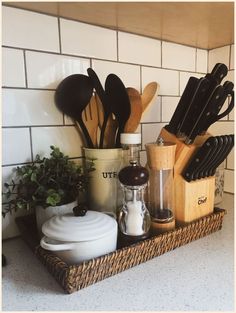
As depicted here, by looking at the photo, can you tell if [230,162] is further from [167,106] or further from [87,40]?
[87,40]

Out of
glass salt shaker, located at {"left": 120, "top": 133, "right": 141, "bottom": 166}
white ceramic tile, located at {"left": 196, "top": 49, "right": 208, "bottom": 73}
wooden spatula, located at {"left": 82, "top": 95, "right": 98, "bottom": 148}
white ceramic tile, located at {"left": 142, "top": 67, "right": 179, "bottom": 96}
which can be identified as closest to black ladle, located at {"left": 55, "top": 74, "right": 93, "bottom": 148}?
wooden spatula, located at {"left": 82, "top": 95, "right": 98, "bottom": 148}

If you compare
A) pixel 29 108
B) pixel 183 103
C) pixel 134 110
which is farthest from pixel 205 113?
pixel 29 108

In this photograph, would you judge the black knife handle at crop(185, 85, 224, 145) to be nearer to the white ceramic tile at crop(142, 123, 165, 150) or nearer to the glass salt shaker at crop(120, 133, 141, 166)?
the glass salt shaker at crop(120, 133, 141, 166)

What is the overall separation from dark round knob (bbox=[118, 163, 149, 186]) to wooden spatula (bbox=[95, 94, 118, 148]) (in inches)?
5.5

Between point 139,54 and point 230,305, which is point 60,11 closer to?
point 139,54

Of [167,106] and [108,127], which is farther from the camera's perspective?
[167,106]

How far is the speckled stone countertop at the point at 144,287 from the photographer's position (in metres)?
0.36

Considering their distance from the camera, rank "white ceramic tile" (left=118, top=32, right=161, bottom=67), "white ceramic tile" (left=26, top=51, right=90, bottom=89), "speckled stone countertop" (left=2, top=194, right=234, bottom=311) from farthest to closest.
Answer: "white ceramic tile" (left=118, top=32, right=161, bottom=67), "white ceramic tile" (left=26, top=51, right=90, bottom=89), "speckled stone countertop" (left=2, top=194, right=234, bottom=311)

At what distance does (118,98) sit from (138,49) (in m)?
0.25

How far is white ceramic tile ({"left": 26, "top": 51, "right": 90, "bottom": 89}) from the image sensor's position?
1.89 feet

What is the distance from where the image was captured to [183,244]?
53cm

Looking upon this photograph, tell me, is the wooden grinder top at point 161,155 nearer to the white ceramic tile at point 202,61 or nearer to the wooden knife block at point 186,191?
the wooden knife block at point 186,191

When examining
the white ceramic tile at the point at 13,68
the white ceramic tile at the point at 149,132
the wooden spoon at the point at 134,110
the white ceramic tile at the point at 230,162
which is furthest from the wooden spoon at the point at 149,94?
the white ceramic tile at the point at 230,162

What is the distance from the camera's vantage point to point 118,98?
566mm
